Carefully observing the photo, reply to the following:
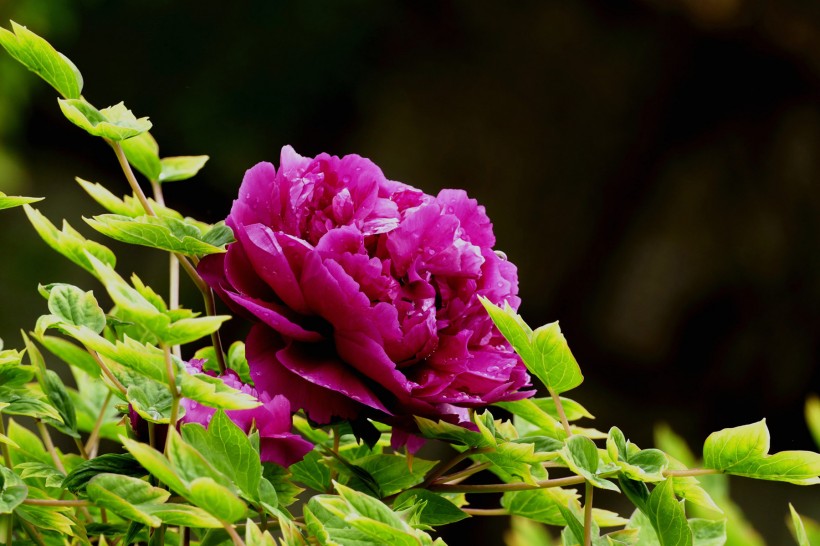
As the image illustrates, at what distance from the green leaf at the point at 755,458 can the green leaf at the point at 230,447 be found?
163 mm

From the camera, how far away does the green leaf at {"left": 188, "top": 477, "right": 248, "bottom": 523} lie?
0.26 meters

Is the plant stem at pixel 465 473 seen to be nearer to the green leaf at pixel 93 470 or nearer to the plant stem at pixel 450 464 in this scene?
the plant stem at pixel 450 464

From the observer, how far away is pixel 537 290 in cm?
293

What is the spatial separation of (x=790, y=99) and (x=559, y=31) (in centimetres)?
71

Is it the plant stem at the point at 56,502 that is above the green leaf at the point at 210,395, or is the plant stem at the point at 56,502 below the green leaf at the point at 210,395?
below

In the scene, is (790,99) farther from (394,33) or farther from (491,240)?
(491,240)

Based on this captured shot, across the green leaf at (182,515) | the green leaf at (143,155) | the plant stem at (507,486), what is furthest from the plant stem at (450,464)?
the green leaf at (143,155)

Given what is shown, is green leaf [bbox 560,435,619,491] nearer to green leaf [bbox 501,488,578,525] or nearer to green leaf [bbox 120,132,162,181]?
green leaf [bbox 501,488,578,525]

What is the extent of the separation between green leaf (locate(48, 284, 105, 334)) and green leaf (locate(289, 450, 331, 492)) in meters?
0.09

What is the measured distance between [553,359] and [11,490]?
19 centimetres

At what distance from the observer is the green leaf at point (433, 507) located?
0.36 m

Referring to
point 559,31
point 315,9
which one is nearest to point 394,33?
point 315,9

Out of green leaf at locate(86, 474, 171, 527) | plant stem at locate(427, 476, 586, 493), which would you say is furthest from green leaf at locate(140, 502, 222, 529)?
plant stem at locate(427, 476, 586, 493)

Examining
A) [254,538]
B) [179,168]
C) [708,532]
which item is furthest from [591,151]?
[254,538]
